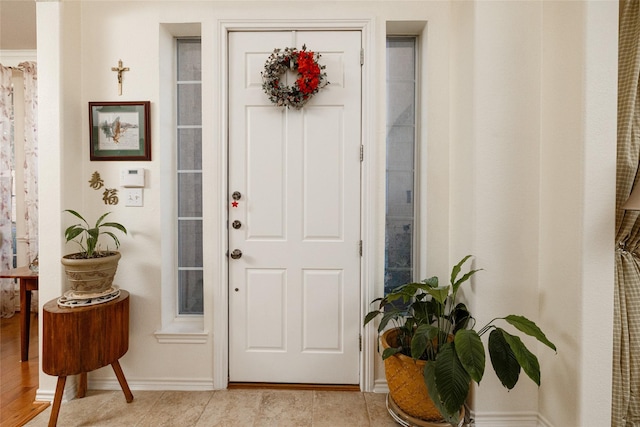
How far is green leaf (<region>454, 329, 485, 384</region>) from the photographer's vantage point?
1.36 meters

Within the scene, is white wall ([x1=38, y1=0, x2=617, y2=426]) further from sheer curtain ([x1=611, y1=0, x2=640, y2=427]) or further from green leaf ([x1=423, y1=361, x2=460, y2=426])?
green leaf ([x1=423, y1=361, x2=460, y2=426])

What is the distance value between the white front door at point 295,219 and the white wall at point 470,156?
0.41 ft

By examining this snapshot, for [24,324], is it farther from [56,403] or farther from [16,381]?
[56,403]

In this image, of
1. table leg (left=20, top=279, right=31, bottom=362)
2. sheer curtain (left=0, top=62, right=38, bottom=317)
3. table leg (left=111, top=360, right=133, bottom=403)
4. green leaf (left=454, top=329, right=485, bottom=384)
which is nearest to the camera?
green leaf (left=454, top=329, right=485, bottom=384)

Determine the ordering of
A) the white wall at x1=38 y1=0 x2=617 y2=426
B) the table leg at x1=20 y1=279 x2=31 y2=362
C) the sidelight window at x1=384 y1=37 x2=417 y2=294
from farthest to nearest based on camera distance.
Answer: the table leg at x1=20 y1=279 x2=31 y2=362 < the sidelight window at x1=384 y1=37 x2=417 y2=294 < the white wall at x1=38 y1=0 x2=617 y2=426

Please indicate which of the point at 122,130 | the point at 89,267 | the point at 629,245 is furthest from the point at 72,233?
the point at 629,245

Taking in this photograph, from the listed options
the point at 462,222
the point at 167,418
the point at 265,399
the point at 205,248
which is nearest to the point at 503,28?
the point at 462,222

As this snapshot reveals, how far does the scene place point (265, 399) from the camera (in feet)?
6.86

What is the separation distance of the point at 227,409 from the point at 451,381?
1317 mm

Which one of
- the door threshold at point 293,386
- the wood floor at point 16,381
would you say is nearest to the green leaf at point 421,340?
the door threshold at point 293,386

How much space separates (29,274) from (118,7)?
6.99 ft

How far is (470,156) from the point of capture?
1.87 m

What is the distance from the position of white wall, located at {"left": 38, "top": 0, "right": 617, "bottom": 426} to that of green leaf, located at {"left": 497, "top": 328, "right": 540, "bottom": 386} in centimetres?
35

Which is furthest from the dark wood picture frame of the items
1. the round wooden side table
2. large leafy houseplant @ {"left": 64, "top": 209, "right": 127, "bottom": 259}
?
the round wooden side table
